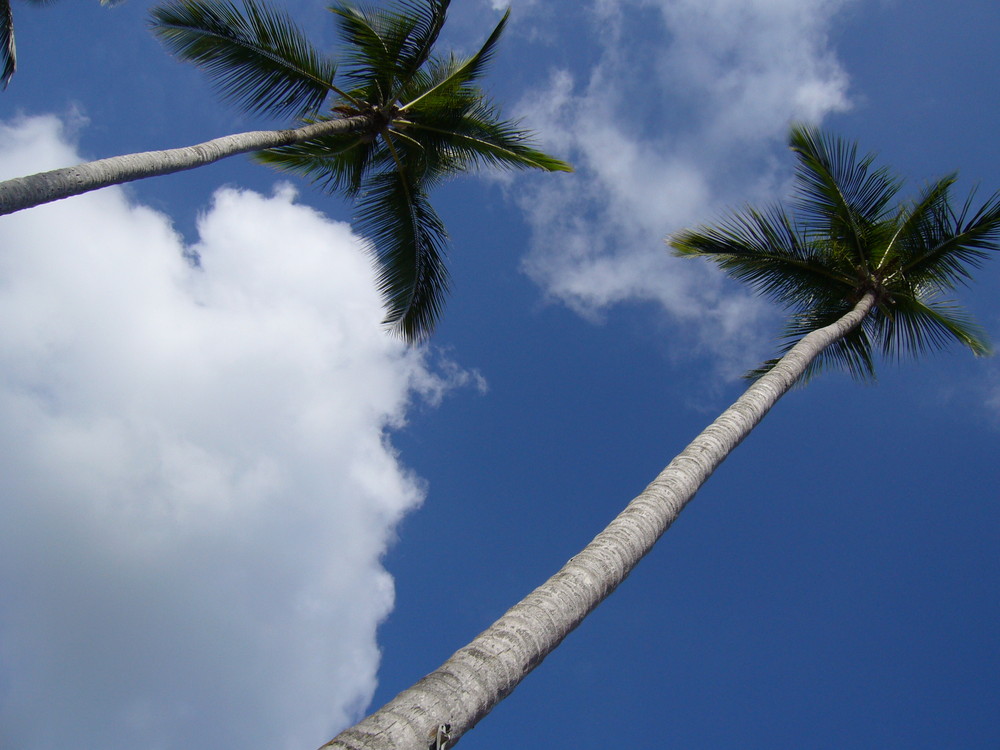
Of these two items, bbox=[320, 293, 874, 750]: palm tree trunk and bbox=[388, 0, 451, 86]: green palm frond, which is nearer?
bbox=[320, 293, 874, 750]: palm tree trunk

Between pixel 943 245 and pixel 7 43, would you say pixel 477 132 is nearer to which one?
pixel 943 245

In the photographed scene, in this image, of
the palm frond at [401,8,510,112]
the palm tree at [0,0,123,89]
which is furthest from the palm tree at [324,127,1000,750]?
the palm tree at [0,0,123,89]

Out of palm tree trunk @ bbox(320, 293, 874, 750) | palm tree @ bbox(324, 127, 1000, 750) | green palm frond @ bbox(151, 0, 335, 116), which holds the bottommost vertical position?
palm tree trunk @ bbox(320, 293, 874, 750)

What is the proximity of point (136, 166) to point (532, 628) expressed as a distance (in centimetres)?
734

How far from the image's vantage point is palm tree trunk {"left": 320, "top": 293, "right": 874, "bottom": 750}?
2432 mm

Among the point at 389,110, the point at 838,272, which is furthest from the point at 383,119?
the point at 838,272

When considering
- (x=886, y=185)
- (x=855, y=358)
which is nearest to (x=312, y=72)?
(x=886, y=185)

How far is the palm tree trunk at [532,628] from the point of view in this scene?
2432 mm

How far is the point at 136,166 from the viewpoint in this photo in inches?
301

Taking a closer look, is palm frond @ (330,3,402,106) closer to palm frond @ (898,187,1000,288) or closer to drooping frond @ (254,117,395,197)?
drooping frond @ (254,117,395,197)

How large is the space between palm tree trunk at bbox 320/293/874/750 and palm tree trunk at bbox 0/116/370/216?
6.35 metres

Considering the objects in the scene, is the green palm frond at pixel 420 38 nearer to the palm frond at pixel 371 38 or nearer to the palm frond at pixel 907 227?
the palm frond at pixel 371 38

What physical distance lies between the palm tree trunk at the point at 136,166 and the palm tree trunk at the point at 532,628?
20.8 ft

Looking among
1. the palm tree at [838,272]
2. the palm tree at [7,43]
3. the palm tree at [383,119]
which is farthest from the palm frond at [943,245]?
the palm tree at [7,43]
